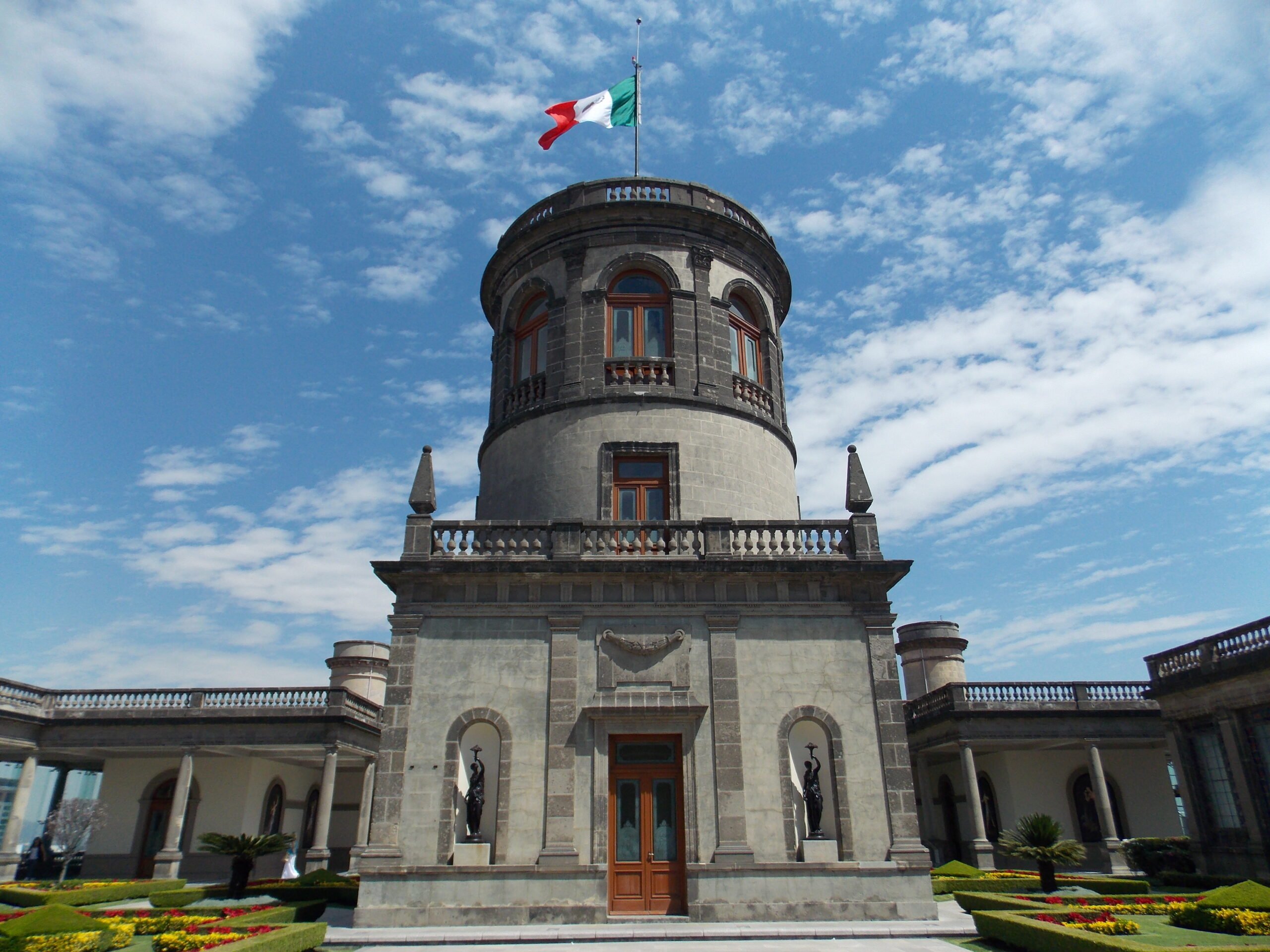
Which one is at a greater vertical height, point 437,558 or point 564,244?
point 564,244

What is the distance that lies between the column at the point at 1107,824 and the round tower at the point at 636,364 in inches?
642


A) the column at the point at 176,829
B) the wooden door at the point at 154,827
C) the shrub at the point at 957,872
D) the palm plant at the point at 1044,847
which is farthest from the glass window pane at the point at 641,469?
the wooden door at the point at 154,827

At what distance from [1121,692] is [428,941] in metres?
27.5

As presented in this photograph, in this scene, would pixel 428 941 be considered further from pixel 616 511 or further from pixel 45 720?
pixel 45 720

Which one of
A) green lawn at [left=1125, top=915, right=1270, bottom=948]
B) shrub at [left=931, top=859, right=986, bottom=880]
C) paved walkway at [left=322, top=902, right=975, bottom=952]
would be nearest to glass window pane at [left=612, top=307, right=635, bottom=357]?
paved walkway at [left=322, top=902, right=975, bottom=952]

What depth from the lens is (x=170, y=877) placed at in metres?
27.1

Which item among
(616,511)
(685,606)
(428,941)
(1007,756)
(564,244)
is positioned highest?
(564,244)

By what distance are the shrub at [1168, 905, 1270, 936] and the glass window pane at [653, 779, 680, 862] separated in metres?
9.60

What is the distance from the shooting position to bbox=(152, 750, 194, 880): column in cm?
2731

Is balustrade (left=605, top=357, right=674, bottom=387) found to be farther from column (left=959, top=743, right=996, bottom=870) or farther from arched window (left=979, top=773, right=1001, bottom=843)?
arched window (left=979, top=773, right=1001, bottom=843)

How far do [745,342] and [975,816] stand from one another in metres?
19.3

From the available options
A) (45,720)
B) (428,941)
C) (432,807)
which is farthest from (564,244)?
(45,720)

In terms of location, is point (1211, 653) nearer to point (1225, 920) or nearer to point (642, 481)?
point (1225, 920)

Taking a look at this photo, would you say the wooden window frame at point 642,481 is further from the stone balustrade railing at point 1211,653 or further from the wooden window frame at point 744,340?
the stone balustrade railing at point 1211,653
